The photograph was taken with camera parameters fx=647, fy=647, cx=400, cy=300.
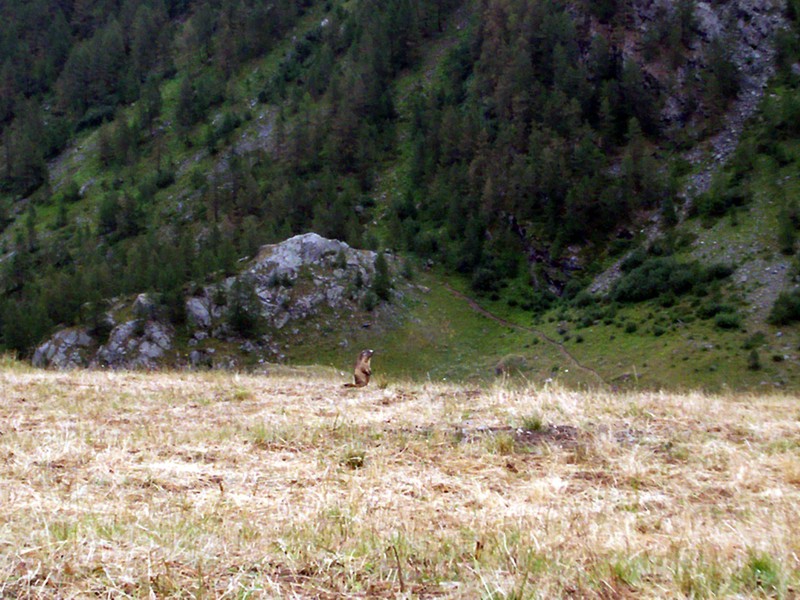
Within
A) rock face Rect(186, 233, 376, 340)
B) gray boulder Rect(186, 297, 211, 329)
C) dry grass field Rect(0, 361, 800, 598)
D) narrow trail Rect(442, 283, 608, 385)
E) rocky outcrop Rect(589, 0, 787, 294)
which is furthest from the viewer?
rocky outcrop Rect(589, 0, 787, 294)

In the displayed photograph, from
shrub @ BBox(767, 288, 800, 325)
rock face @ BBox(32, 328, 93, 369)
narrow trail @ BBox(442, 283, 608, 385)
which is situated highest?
shrub @ BBox(767, 288, 800, 325)

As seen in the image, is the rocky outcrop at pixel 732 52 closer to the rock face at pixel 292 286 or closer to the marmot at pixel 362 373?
the rock face at pixel 292 286

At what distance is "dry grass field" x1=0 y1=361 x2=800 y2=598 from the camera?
127 inches

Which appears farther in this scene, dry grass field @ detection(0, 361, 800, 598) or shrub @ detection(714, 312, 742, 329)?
shrub @ detection(714, 312, 742, 329)

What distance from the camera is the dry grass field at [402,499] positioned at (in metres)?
3.22

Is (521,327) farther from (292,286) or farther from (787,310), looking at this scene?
(787,310)

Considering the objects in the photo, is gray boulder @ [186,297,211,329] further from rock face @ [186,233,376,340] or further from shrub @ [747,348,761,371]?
shrub @ [747,348,761,371]

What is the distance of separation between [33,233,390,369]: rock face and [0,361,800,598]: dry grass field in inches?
1420

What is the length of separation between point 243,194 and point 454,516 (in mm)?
68422

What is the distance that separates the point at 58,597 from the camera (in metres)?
2.96

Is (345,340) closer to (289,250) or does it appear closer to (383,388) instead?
(289,250)

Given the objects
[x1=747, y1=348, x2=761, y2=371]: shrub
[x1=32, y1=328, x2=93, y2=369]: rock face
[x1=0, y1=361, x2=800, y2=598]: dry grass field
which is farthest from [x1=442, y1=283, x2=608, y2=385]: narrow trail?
[x1=0, y1=361, x2=800, y2=598]: dry grass field

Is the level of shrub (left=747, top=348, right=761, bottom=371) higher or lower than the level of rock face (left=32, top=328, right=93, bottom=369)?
higher

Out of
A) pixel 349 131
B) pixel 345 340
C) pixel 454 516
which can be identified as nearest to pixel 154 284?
pixel 345 340
